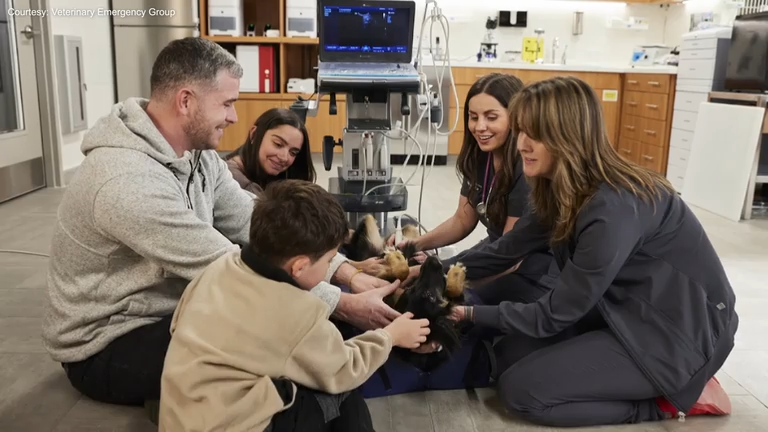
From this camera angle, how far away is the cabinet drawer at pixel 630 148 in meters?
5.37

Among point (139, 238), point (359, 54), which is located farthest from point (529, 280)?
point (359, 54)

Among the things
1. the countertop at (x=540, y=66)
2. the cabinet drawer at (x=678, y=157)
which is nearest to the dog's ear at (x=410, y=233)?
the cabinet drawer at (x=678, y=157)

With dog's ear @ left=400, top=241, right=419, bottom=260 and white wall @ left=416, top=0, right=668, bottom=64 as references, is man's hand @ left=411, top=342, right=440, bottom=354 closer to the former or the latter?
dog's ear @ left=400, top=241, right=419, bottom=260

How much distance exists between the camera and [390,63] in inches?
106

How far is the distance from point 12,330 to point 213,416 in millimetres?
1299

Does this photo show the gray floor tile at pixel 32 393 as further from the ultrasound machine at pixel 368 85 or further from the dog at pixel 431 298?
the ultrasound machine at pixel 368 85

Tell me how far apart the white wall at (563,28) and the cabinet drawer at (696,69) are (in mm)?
1501

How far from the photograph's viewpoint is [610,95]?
559cm

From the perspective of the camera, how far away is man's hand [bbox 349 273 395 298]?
1.75 meters

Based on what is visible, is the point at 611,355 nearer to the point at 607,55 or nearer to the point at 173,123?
the point at 173,123

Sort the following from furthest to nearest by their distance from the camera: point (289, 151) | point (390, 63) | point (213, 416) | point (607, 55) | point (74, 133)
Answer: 1. point (607, 55)
2. point (74, 133)
3. point (390, 63)
4. point (289, 151)
5. point (213, 416)

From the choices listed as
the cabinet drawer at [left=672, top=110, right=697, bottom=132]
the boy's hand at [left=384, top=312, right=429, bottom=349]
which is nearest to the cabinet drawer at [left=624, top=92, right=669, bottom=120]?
the cabinet drawer at [left=672, top=110, right=697, bottom=132]

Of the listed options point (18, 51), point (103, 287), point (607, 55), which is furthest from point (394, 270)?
point (607, 55)

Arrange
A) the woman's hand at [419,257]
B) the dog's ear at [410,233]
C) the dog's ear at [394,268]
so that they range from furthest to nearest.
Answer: the dog's ear at [410,233] < the woman's hand at [419,257] < the dog's ear at [394,268]
